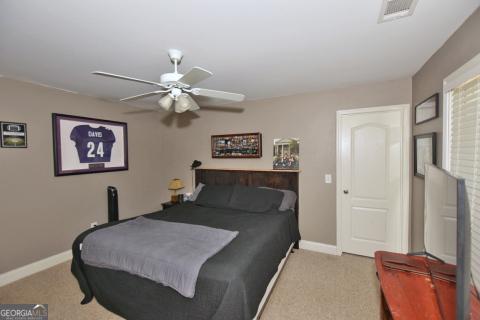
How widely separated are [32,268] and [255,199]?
9.44 ft

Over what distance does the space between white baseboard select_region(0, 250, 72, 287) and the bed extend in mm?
1029

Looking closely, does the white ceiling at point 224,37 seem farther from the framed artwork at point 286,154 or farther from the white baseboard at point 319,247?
the white baseboard at point 319,247

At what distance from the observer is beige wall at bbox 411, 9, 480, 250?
4.67 feet

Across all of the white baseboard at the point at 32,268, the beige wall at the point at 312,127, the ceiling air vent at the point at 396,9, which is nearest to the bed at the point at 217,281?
the beige wall at the point at 312,127

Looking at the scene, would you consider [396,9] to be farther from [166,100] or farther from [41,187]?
[41,187]

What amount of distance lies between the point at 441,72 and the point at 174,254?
2652 mm

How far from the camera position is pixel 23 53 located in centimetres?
189

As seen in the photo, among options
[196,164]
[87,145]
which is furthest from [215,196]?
[87,145]

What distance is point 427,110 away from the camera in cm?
211

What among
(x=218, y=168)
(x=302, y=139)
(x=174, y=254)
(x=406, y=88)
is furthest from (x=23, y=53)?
(x=406, y=88)

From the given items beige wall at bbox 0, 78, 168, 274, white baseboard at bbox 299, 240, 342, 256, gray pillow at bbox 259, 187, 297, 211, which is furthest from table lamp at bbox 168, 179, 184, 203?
white baseboard at bbox 299, 240, 342, 256

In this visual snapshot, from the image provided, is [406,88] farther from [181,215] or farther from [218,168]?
[181,215]

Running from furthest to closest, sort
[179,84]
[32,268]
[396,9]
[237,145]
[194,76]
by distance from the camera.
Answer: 1. [237,145]
2. [32,268]
3. [179,84]
4. [194,76]
5. [396,9]

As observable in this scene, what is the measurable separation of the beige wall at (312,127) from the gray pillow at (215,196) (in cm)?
54
